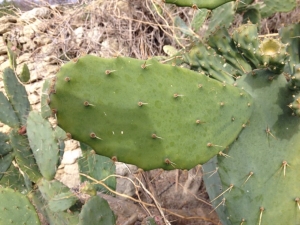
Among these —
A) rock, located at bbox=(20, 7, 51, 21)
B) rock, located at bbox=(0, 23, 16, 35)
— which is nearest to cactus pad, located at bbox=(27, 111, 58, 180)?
rock, located at bbox=(20, 7, 51, 21)

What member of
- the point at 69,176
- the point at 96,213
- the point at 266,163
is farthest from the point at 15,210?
the point at 69,176

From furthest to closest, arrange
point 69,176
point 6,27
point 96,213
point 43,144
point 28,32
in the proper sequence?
point 6,27, point 28,32, point 69,176, point 43,144, point 96,213

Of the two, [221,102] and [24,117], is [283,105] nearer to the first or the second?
[221,102]

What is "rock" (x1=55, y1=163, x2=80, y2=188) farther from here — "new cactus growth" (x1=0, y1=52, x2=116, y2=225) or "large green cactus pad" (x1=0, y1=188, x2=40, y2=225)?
"large green cactus pad" (x1=0, y1=188, x2=40, y2=225)

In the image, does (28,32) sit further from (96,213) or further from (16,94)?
(96,213)

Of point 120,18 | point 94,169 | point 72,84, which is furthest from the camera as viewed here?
point 120,18

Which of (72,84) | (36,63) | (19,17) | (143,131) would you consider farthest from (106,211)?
(19,17)

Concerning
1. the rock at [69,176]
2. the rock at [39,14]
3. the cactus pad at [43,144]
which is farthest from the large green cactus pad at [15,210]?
the rock at [39,14]
